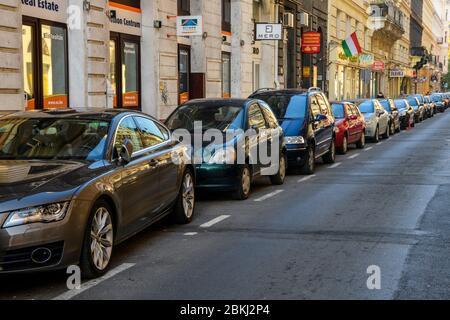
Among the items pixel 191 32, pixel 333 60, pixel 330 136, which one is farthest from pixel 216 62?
pixel 333 60

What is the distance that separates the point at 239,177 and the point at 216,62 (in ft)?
44.1

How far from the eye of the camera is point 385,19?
183ft

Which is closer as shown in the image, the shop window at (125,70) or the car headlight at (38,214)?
the car headlight at (38,214)

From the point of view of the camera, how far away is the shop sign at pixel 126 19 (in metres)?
17.4

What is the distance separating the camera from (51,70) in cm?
1482

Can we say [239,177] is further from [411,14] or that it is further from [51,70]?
[411,14]

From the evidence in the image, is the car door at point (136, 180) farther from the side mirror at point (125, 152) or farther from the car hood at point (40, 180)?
the car hood at point (40, 180)

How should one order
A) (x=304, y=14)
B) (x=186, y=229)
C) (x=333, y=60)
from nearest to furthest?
(x=186, y=229) < (x=304, y=14) < (x=333, y=60)

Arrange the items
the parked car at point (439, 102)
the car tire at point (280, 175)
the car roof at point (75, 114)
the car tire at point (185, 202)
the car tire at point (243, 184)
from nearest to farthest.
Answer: the car roof at point (75, 114), the car tire at point (185, 202), the car tire at point (243, 184), the car tire at point (280, 175), the parked car at point (439, 102)

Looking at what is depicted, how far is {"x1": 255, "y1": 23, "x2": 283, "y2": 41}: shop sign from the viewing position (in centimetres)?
2559

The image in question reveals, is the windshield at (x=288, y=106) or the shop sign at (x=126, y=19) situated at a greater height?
the shop sign at (x=126, y=19)

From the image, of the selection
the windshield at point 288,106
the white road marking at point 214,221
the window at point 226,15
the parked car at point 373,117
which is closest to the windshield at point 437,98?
the parked car at point 373,117

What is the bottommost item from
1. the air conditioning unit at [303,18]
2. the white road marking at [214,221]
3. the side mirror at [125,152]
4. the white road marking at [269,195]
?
the white road marking at [269,195]

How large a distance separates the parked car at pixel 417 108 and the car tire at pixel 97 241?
3453 centimetres
